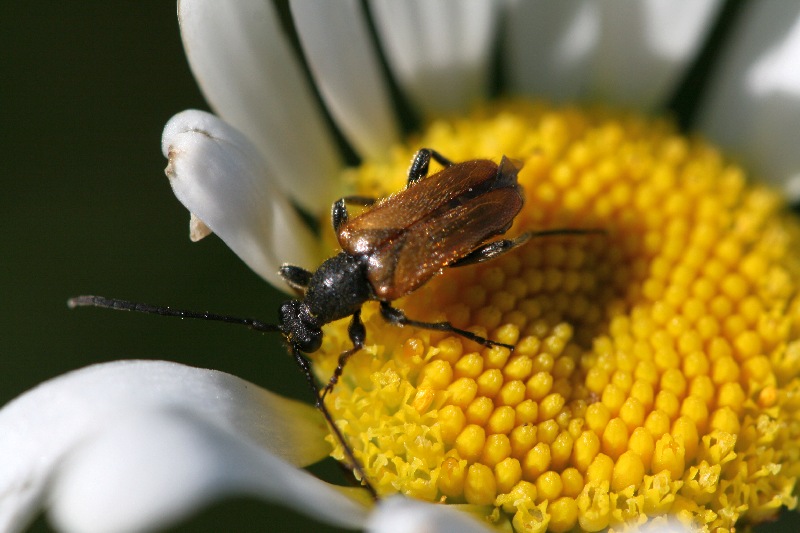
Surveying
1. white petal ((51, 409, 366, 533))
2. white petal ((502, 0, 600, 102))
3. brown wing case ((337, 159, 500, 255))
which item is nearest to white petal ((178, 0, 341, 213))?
brown wing case ((337, 159, 500, 255))

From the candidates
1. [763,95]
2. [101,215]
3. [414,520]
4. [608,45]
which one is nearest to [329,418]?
[414,520]

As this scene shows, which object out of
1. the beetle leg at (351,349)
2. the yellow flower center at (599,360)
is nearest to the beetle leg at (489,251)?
the yellow flower center at (599,360)

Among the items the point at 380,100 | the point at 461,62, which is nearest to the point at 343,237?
the point at 380,100

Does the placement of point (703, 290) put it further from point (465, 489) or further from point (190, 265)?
point (190, 265)

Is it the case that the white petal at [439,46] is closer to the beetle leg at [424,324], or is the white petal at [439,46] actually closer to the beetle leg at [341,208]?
the beetle leg at [341,208]

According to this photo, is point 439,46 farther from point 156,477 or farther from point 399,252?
point 156,477

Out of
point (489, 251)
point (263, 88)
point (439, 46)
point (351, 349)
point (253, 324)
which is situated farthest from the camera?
point (439, 46)

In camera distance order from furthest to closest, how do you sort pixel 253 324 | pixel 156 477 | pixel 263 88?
pixel 263 88 → pixel 253 324 → pixel 156 477

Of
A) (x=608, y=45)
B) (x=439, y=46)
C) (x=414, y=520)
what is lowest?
(x=414, y=520)
